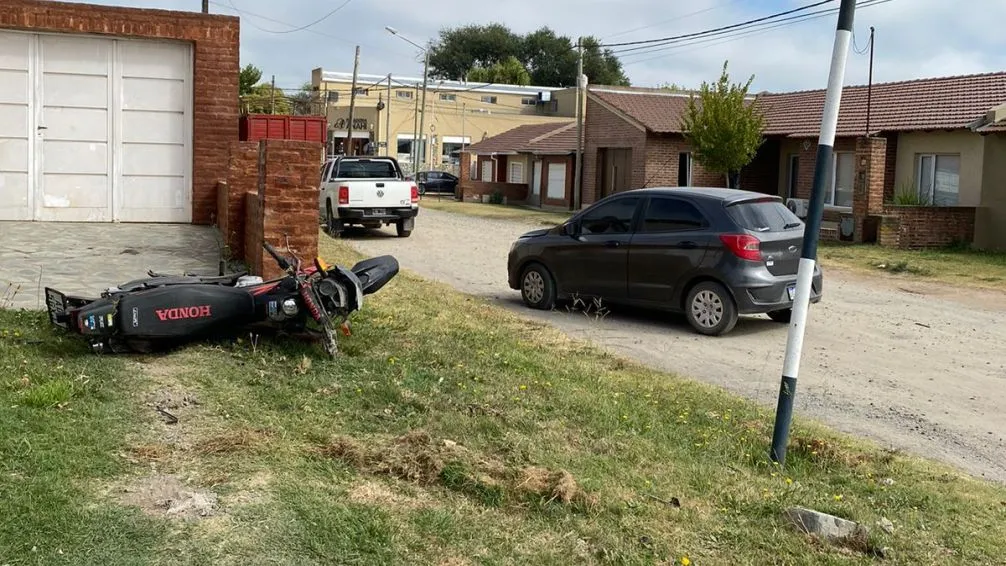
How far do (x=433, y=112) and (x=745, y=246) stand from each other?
187ft

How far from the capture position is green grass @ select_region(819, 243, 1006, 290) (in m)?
18.9

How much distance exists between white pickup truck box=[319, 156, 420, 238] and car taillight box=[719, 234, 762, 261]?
1317 cm

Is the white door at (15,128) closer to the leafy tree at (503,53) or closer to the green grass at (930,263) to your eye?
the green grass at (930,263)

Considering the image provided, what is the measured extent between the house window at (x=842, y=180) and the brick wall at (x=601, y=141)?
729cm

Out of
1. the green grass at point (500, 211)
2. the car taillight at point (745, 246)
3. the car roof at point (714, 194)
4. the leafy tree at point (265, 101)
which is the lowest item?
the green grass at point (500, 211)

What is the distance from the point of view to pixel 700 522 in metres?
4.93

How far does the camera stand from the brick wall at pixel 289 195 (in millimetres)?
8828

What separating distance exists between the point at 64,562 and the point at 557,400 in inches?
137

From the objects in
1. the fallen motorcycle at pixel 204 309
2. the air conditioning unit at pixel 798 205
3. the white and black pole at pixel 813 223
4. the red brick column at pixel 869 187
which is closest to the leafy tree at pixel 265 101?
the air conditioning unit at pixel 798 205

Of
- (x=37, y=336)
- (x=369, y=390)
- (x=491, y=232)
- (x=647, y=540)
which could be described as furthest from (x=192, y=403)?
(x=491, y=232)

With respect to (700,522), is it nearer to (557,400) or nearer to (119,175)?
(557,400)

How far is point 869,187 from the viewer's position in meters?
25.6

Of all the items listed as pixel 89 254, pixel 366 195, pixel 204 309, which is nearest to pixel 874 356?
pixel 204 309

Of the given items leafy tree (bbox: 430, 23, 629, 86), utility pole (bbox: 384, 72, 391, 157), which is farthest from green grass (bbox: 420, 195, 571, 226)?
leafy tree (bbox: 430, 23, 629, 86)
